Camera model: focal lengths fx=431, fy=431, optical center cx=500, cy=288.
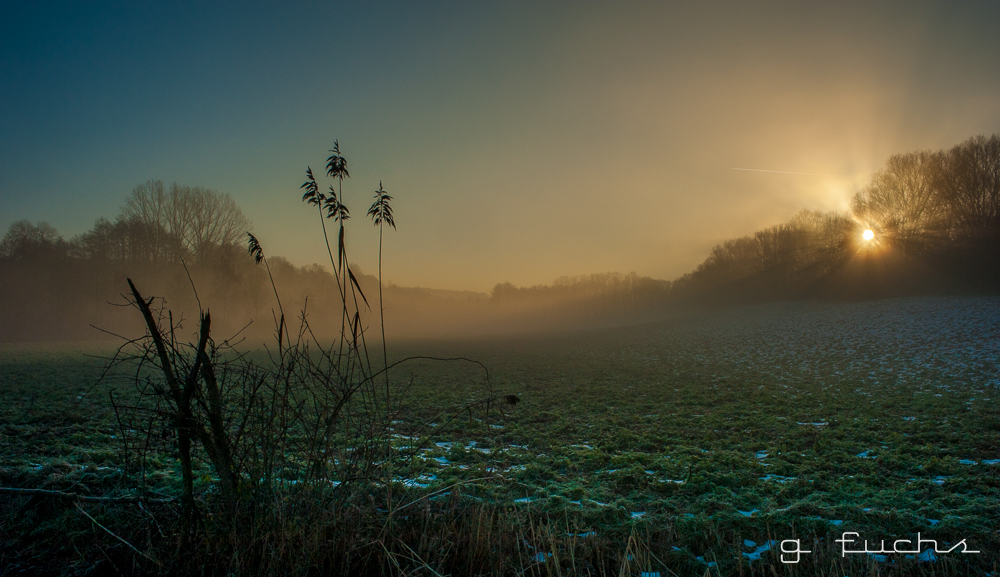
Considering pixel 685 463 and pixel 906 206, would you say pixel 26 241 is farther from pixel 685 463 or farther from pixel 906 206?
pixel 906 206

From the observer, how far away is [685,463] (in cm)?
582

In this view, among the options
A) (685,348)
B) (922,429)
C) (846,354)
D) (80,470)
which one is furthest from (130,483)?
(685,348)

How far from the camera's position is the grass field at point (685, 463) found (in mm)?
3371

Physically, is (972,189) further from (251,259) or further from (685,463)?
(251,259)

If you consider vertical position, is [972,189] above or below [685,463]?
above

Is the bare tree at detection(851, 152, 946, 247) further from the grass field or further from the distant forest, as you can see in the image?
the grass field

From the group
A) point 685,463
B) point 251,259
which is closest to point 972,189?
point 685,463

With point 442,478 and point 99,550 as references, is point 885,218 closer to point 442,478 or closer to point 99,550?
point 442,478

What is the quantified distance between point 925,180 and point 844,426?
49.6m

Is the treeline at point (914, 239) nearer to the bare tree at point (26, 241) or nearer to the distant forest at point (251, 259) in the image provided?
the distant forest at point (251, 259)

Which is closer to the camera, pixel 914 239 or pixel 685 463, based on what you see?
pixel 685 463

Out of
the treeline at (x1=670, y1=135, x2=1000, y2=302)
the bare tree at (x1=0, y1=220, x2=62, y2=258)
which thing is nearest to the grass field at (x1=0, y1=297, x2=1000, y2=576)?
the treeline at (x1=670, y1=135, x2=1000, y2=302)

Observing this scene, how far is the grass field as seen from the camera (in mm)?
3371

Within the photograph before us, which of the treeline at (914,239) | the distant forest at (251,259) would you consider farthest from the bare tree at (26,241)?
the treeline at (914,239)
